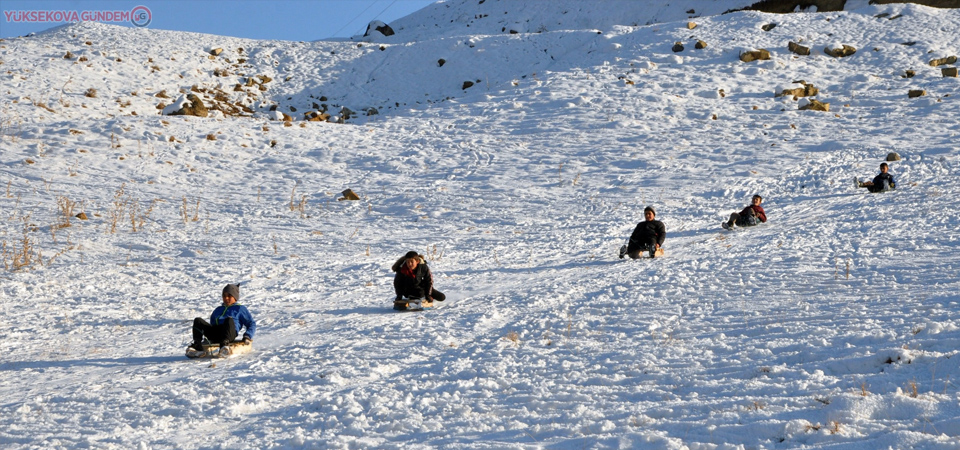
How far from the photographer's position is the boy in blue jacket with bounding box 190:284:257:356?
291 inches

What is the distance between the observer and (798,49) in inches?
1006

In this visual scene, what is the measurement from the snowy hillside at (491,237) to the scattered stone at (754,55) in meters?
0.53

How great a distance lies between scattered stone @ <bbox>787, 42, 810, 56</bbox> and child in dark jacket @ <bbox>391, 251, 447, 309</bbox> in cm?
2131

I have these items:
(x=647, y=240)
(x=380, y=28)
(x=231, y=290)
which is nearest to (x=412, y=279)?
(x=231, y=290)

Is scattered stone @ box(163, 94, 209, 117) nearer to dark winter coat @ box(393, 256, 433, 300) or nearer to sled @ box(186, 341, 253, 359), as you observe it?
dark winter coat @ box(393, 256, 433, 300)

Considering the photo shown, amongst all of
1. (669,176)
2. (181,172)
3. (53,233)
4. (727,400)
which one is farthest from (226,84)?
(727,400)

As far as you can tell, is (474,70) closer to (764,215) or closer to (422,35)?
(422,35)

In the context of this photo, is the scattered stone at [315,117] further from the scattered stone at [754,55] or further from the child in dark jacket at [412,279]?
the child in dark jacket at [412,279]

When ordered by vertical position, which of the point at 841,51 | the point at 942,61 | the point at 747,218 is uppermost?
the point at 841,51

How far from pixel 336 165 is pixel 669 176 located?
8.76 metres

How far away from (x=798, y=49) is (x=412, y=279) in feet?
70.9

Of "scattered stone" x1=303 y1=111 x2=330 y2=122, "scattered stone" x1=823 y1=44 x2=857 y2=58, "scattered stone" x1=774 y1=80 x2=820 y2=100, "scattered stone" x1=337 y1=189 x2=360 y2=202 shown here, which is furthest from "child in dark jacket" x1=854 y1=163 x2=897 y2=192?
"scattered stone" x1=303 y1=111 x2=330 y2=122

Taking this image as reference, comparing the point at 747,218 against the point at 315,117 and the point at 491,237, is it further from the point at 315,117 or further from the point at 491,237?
the point at 315,117

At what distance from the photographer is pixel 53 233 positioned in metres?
12.9
